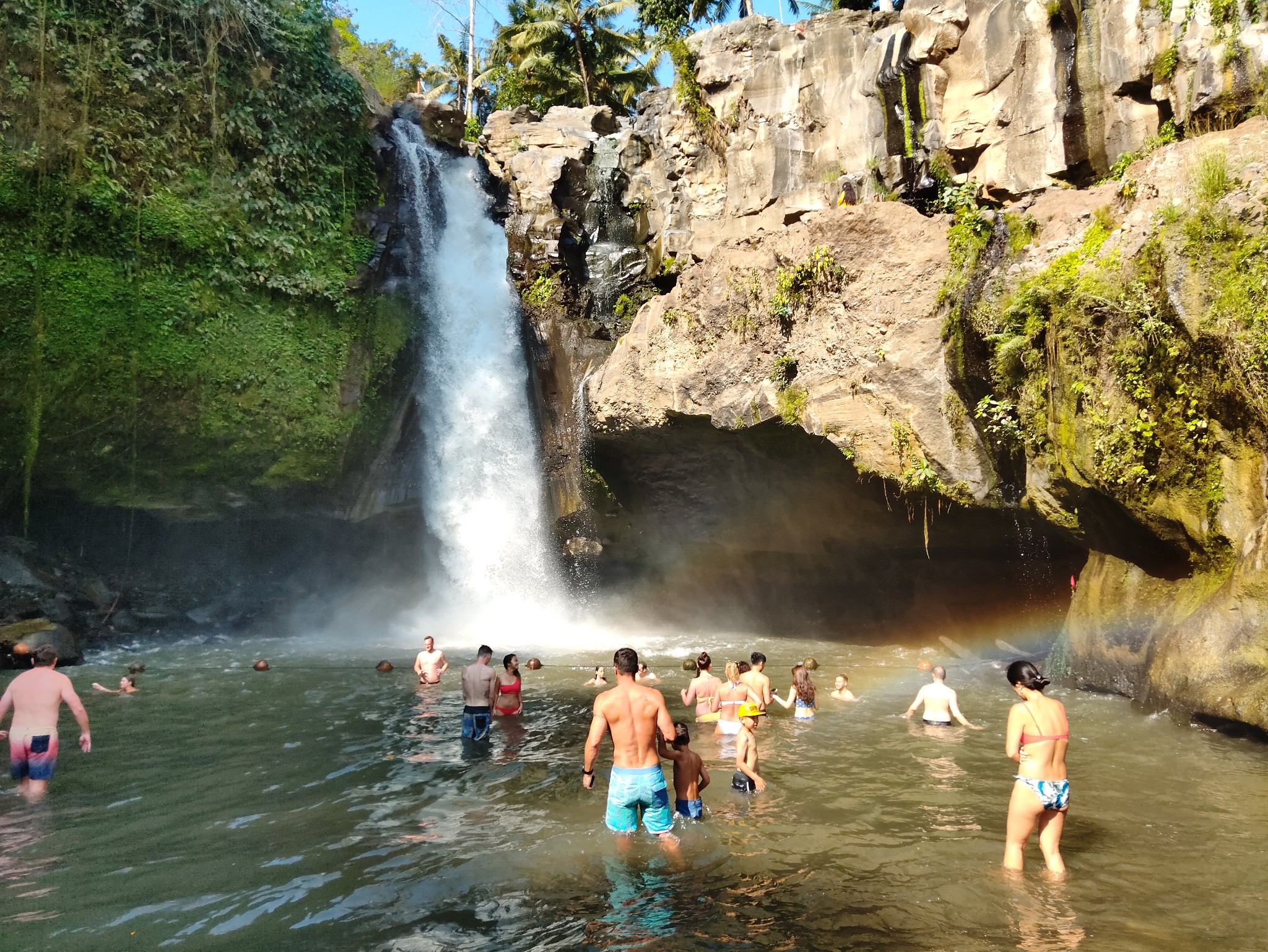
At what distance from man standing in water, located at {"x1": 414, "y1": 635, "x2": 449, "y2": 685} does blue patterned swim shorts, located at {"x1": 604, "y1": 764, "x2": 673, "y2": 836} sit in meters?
7.64

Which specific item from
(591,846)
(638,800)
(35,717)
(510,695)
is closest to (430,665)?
(510,695)

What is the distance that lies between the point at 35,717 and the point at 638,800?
5860 millimetres

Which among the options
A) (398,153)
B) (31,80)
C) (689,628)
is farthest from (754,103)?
(31,80)

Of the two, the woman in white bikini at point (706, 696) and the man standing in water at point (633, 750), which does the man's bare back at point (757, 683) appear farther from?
the man standing in water at point (633, 750)

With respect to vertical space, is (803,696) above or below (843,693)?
above

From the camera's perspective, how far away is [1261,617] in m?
8.22

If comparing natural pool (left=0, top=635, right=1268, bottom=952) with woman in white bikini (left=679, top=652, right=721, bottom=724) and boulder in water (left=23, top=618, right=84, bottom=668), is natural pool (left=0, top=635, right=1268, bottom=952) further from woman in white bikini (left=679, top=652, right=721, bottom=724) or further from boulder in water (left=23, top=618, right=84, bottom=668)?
boulder in water (left=23, top=618, right=84, bottom=668)

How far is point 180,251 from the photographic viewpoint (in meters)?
18.3

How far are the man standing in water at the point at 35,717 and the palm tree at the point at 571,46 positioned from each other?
28.6 meters

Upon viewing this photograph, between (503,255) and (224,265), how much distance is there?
684 cm

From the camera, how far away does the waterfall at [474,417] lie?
20875 millimetres

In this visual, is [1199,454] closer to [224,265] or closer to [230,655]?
[230,655]

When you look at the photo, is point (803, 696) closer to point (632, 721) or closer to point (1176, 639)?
point (1176, 639)

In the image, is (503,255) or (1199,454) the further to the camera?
(503,255)
